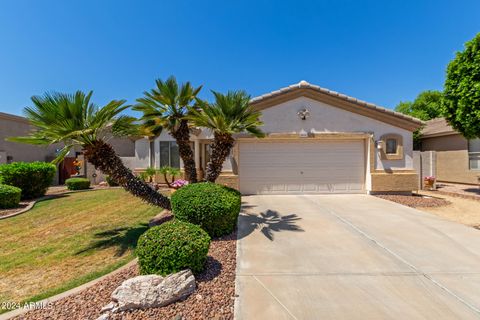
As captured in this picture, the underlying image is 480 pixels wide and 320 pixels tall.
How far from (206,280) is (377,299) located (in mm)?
2598

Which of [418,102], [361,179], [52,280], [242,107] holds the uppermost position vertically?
[418,102]

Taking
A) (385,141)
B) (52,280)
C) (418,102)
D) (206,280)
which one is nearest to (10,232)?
(52,280)

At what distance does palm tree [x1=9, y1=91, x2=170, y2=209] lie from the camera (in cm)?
496

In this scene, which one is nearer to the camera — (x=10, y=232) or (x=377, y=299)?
(x=377, y=299)

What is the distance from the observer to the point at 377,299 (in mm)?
3277

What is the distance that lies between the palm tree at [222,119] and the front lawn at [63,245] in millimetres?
3058

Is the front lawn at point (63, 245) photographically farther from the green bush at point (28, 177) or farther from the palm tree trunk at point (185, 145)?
the green bush at point (28, 177)

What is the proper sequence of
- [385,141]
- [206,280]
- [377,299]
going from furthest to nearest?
[385,141] < [206,280] < [377,299]

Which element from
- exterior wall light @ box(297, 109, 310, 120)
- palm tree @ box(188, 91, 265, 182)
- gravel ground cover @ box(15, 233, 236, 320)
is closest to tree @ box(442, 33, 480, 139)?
exterior wall light @ box(297, 109, 310, 120)

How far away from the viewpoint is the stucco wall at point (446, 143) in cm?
1523

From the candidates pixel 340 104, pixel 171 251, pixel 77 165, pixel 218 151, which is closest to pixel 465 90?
pixel 340 104

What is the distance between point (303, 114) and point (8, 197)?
Result: 1320cm

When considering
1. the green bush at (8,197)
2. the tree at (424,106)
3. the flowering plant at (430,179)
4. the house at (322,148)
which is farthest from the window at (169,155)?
the tree at (424,106)

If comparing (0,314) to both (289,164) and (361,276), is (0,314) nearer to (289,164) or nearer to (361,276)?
(361,276)
